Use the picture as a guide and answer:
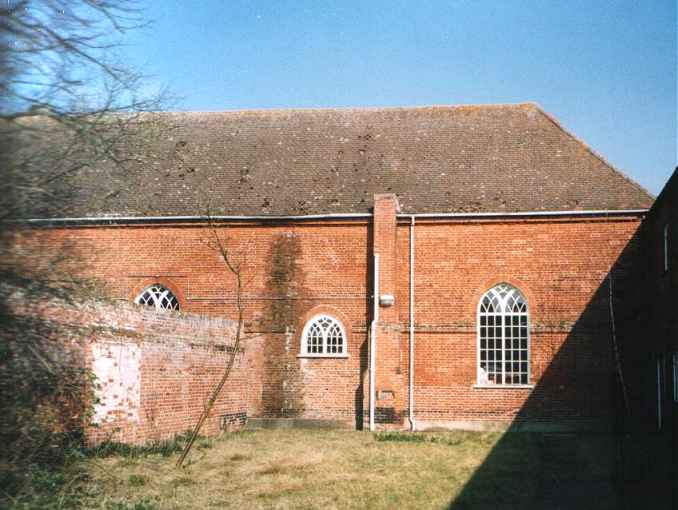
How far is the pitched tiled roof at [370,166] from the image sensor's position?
77.3ft

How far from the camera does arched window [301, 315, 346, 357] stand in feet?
76.3

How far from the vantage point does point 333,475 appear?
46.6ft

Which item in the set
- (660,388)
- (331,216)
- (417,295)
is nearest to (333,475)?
(417,295)

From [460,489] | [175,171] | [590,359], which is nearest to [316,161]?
[175,171]

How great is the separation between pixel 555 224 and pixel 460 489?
11721mm

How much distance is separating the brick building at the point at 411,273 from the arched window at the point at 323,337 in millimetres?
46

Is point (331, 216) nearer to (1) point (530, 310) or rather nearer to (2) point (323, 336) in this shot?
(2) point (323, 336)

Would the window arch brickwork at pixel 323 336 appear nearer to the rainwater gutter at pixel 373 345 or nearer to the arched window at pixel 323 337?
the arched window at pixel 323 337

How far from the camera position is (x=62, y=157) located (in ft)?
28.1

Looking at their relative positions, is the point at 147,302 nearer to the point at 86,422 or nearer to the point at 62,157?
the point at 86,422

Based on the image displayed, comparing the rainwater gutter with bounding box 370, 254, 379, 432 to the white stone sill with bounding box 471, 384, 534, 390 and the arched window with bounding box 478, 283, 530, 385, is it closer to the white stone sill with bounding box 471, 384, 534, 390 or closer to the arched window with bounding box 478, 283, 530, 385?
the white stone sill with bounding box 471, 384, 534, 390

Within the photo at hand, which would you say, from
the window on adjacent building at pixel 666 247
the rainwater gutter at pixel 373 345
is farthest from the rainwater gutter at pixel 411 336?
the window on adjacent building at pixel 666 247

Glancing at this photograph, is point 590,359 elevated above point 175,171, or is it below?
below

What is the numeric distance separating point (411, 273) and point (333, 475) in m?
9.88
